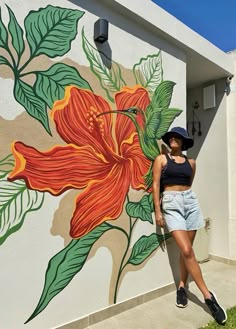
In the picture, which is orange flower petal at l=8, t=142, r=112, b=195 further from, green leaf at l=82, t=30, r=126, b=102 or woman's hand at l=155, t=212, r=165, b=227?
woman's hand at l=155, t=212, r=165, b=227

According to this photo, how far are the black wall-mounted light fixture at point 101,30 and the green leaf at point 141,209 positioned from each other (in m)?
1.71

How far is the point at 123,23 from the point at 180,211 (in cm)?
217

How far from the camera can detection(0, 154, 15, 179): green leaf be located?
95.0 inches

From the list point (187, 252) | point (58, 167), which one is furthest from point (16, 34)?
point (187, 252)

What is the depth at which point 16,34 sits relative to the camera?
2.54 m

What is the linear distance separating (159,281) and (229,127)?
2695mm

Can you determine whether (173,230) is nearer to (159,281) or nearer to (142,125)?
(159,281)

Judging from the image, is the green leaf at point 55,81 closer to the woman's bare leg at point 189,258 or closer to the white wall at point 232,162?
the woman's bare leg at point 189,258

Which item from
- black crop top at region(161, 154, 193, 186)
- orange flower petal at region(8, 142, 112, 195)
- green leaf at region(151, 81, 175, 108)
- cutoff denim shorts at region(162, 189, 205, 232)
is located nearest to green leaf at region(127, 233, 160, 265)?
cutoff denim shorts at region(162, 189, 205, 232)

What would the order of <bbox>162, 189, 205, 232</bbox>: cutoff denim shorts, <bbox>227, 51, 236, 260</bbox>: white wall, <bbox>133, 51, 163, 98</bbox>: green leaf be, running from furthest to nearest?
1. <bbox>227, 51, 236, 260</bbox>: white wall
2. <bbox>133, 51, 163, 98</bbox>: green leaf
3. <bbox>162, 189, 205, 232</bbox>: cutoff denim shorts

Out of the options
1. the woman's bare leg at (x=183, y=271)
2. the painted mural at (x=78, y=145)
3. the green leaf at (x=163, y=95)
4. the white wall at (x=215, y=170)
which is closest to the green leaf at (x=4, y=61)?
the painted mural at (x=78, y=145)

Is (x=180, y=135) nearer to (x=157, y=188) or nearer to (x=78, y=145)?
(x=157, y=188)

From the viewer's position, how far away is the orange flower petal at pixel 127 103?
3314 mm

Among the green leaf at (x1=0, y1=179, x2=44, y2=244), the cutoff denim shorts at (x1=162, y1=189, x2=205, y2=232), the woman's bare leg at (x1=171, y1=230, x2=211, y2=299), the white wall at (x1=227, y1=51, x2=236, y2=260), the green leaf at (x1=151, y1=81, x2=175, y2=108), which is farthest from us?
the white wall at (x1=227, y1=51, x2=236, y2=260)
